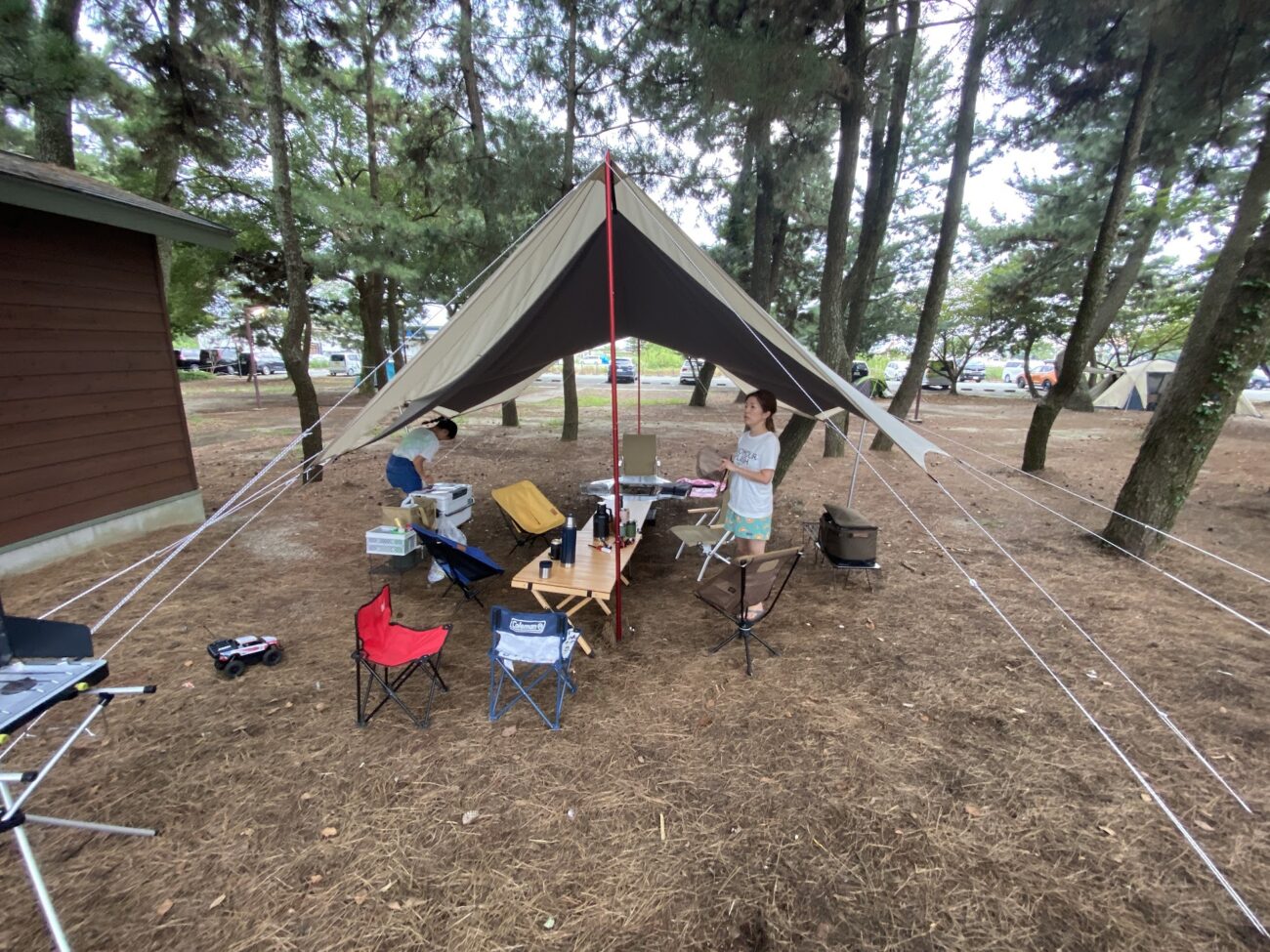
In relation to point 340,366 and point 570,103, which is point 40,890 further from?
point 340,366

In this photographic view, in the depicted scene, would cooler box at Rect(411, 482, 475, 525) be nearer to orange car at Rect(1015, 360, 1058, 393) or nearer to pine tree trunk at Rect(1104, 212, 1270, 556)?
pine tree trunk at Rect(1104, 212, 1270, 556)

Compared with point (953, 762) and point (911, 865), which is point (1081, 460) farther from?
point (911, 865)

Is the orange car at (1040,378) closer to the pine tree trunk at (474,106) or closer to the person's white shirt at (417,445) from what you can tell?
the pine tree trunk at (474,106)

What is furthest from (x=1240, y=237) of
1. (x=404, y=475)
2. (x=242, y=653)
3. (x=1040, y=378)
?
(x=1040, y=378)

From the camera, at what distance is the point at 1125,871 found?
6.60 ft

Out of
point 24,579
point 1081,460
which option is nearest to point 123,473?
point 24,579

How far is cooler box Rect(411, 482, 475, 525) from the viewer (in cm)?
449

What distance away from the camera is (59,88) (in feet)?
17.0

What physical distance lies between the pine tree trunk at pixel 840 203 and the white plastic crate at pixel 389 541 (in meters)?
3.80

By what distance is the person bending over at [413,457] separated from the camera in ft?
15.6

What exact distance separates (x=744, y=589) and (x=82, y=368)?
6.09 metres

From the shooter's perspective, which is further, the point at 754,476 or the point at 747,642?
the point at 754,476

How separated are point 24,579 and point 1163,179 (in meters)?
15.6

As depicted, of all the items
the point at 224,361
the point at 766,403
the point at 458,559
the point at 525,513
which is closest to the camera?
the point at 458,559
